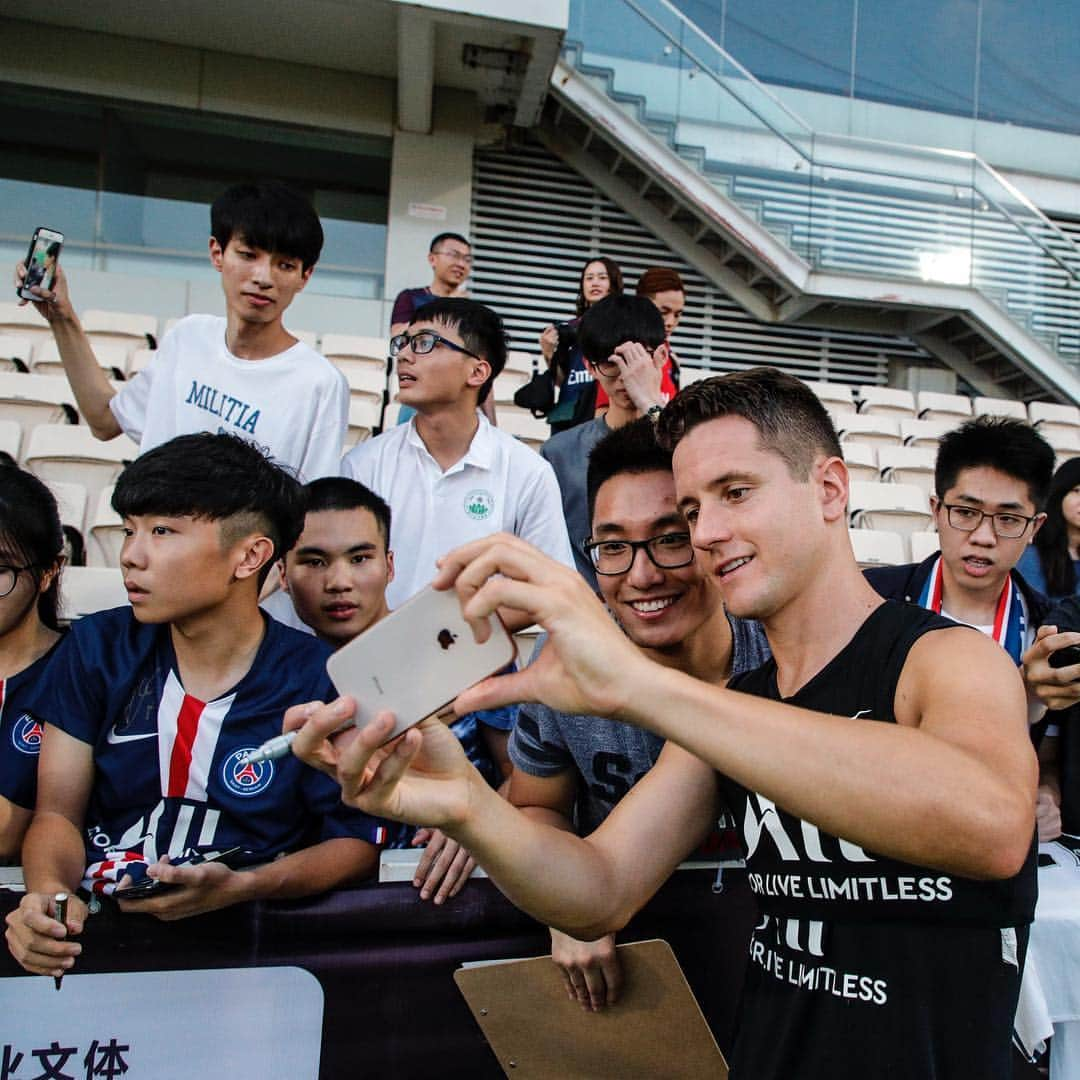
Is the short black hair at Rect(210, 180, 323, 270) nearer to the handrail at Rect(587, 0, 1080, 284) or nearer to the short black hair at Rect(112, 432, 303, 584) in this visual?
the short black hair at Rect(112, 432, 303, 584)

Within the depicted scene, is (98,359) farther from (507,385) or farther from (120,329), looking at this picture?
(507,385)

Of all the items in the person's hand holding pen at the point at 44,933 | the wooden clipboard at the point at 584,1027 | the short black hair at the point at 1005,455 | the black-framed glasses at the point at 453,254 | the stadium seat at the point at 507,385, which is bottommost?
the wooden clipboard at the point at 584,1027

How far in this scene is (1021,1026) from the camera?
161cm

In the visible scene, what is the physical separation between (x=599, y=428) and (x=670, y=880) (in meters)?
1.84

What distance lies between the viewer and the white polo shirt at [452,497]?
8.97ft

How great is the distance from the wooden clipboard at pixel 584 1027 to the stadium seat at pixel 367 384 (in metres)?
5.00

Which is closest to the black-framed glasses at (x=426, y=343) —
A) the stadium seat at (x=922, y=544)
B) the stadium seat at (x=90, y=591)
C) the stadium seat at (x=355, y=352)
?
the stadium seat at (x=90, y=591)

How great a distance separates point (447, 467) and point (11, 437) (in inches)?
125

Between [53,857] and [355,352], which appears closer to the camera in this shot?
[53,857]

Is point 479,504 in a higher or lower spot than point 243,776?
higher

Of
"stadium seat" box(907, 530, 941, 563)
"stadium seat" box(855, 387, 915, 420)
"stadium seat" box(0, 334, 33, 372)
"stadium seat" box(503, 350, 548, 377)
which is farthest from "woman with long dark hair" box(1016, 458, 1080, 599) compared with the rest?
"stadium seat" box(0, 334, 33, 372)

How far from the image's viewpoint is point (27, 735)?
5.76ft

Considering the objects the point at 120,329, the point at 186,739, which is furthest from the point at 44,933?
the point at 120,329

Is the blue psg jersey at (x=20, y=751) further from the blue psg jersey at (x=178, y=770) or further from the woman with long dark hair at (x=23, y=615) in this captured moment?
the blue psg jersey at (x=178, y=770)
